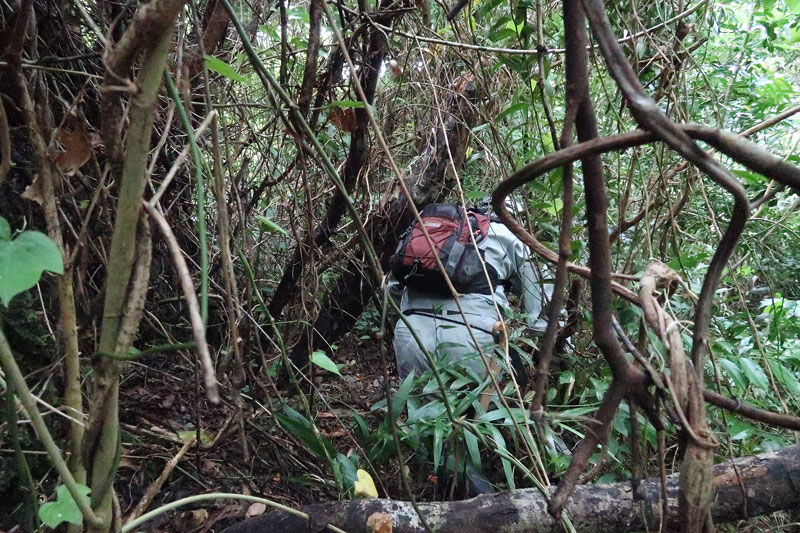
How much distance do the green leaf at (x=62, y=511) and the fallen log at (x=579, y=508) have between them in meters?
0.66

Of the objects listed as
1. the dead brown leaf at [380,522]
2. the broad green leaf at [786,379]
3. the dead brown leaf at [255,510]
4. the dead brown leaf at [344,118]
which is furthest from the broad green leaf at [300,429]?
the broad green leaf at [786,379]

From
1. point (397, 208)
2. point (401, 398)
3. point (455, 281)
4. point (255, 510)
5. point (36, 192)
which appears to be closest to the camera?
point (36, 192)

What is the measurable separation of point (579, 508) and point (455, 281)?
1156 millimetres

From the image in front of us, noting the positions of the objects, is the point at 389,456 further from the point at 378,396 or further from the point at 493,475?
the point at 378,396

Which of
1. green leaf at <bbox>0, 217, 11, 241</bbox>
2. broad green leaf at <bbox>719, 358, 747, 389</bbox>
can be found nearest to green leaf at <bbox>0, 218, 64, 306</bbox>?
green leaf at <bbox>0, 217, 11, 241</bbox>

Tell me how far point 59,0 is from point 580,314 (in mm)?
1991

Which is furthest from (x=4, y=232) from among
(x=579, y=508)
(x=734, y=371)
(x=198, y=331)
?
(x=734, y=371)

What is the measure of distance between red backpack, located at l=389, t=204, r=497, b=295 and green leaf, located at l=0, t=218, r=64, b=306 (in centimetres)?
177

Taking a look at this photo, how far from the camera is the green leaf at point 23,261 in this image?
0.51m

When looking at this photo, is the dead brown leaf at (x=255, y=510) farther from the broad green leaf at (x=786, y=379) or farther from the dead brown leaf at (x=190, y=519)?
the broad green leaf at (x=786, y=379)

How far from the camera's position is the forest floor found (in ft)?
4.66

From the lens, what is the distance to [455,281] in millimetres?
2285

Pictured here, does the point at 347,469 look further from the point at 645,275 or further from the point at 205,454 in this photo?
the point at 645,275

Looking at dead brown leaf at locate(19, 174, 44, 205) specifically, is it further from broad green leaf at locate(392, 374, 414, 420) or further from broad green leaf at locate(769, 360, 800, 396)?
broad green leaf at locate(769, 360, 800, 396)
